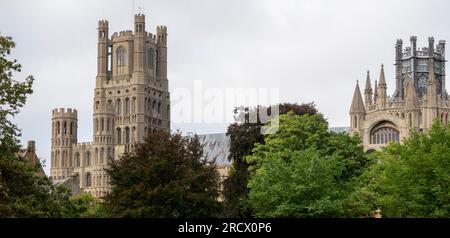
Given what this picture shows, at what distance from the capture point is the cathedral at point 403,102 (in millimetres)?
112875

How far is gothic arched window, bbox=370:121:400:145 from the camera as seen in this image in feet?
369

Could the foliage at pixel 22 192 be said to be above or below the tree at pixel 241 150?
below

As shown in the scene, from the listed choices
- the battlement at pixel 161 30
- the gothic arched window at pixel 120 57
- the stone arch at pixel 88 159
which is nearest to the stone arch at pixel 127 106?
the gothic arched window at pixel 120 57

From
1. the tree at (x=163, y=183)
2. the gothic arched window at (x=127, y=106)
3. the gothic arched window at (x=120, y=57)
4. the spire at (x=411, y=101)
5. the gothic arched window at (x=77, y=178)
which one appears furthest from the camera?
the gothic arched window at (x=120, y=57)

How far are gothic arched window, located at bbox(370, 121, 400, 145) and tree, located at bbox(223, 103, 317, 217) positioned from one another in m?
43.2

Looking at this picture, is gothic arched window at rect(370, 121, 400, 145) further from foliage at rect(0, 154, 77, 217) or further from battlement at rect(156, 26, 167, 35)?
foliage at rect(0, 154, 77, 217)

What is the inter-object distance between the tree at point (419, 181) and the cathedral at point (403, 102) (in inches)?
1944

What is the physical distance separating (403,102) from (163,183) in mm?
87554

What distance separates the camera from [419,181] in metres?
38.8

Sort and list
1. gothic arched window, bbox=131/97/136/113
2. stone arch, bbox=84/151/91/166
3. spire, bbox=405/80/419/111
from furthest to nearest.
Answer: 1. gothic arched window, bbox=131/97/136/113
2. stone arch, bbox=84/151/91/166
3. spire, bbox=405/80/419/111

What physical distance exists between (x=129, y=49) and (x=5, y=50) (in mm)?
131349

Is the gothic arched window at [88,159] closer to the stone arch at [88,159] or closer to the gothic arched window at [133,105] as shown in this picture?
the stone arch at [88,159]

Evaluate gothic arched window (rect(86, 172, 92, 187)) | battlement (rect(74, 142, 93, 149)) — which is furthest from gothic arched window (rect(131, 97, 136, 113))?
gothic arched window (rect(86, 172, 92, 187))
